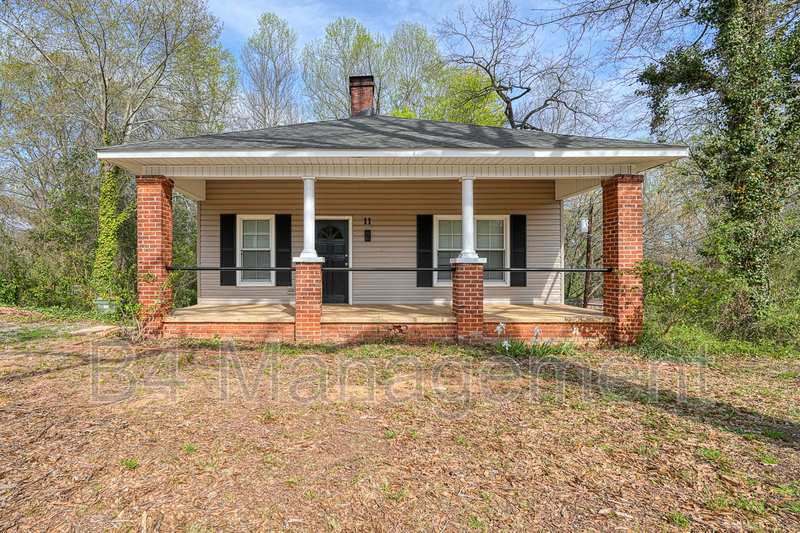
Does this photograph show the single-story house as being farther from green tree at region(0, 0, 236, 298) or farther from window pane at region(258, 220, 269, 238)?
green tree at region(0, 0, 236, 298)

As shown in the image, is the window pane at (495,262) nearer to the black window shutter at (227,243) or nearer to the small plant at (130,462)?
the black window shutter at (227,243)

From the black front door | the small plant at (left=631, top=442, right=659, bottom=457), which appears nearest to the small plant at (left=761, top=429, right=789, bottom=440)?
the small plant at (left=631, top=442, right=659, bottom=457)

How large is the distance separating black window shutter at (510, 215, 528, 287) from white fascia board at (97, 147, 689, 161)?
9.53 feet

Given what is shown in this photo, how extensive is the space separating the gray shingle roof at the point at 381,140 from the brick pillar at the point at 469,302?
6.02ft

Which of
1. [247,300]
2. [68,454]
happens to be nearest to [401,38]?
[247,300]

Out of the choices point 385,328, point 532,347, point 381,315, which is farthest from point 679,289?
point 381,315

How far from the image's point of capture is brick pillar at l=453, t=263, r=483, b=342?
21.8 ft

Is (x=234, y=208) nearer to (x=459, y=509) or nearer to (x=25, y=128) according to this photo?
(x=459, y=509)

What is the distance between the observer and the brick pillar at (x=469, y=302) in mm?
6648

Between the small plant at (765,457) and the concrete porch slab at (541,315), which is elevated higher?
the concrete porch slab at (541,315)

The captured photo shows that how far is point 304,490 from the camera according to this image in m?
2.63

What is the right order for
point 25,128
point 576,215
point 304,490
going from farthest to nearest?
1. point 576,215
2. point 25,128
3. point 304,490

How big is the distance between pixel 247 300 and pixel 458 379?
5.70 m

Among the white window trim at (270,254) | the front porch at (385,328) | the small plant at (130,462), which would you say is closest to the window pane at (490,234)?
the front porch at (385,328)
